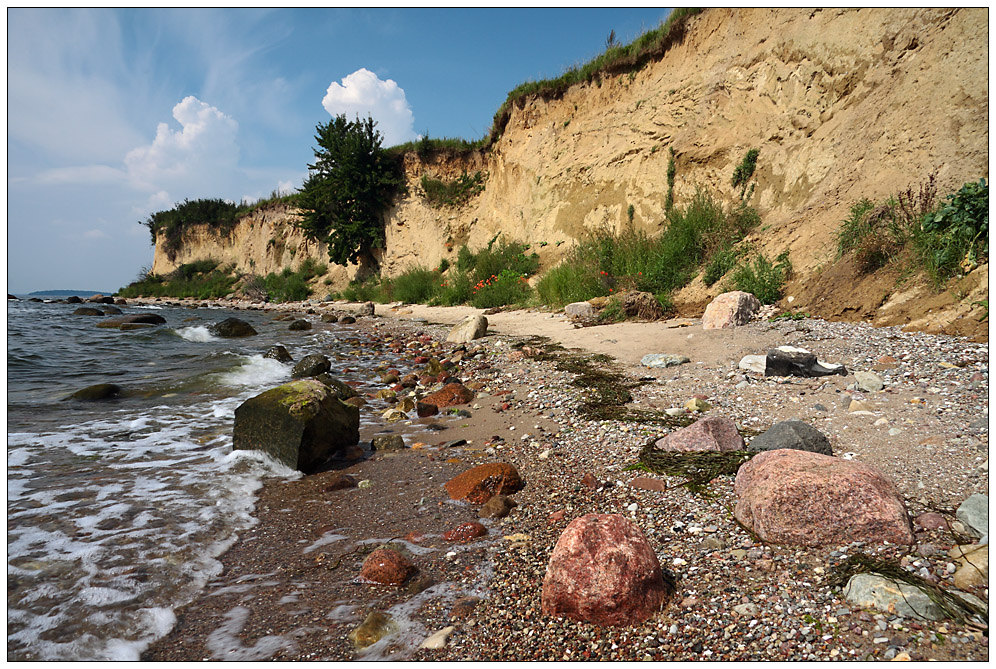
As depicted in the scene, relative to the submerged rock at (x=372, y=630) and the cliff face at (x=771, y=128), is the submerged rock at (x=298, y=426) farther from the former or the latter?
the cliff face at (x=771, y=128)

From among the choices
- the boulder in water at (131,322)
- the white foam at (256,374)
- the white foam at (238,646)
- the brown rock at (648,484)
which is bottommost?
the white foam at (238,646)

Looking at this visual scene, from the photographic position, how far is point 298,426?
364 cm

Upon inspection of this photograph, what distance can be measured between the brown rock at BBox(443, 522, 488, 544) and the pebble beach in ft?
0.12

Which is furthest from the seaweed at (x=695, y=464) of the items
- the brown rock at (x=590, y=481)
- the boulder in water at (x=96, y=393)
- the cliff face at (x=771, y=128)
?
the boulder in water at (x=96, y=393)

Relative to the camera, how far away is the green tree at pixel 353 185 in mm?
21859

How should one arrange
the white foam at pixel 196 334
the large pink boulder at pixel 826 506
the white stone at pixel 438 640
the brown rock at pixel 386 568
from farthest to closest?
1. the white foam at pixel 196 334
2. the brown rock at pixel 386 568
3. the large pink boulder at pixel 826 506
4. the white stone at pixel 438 640

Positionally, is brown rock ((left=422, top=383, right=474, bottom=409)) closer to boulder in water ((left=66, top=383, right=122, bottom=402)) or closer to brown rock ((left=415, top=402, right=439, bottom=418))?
brown rock ((left=415, top=402, right=439, bottom=418))

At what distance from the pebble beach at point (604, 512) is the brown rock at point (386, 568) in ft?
0.15

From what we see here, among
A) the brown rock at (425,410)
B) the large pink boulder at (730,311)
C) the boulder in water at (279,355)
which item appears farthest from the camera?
the boulder in water at (279,355)

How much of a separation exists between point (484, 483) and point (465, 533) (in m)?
0.52

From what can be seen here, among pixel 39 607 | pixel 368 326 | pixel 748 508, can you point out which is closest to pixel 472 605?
pixel 748 508

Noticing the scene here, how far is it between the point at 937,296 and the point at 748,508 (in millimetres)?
4644

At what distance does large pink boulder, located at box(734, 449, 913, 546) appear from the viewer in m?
1.91

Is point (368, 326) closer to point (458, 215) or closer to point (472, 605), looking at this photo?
point (458, 215)
